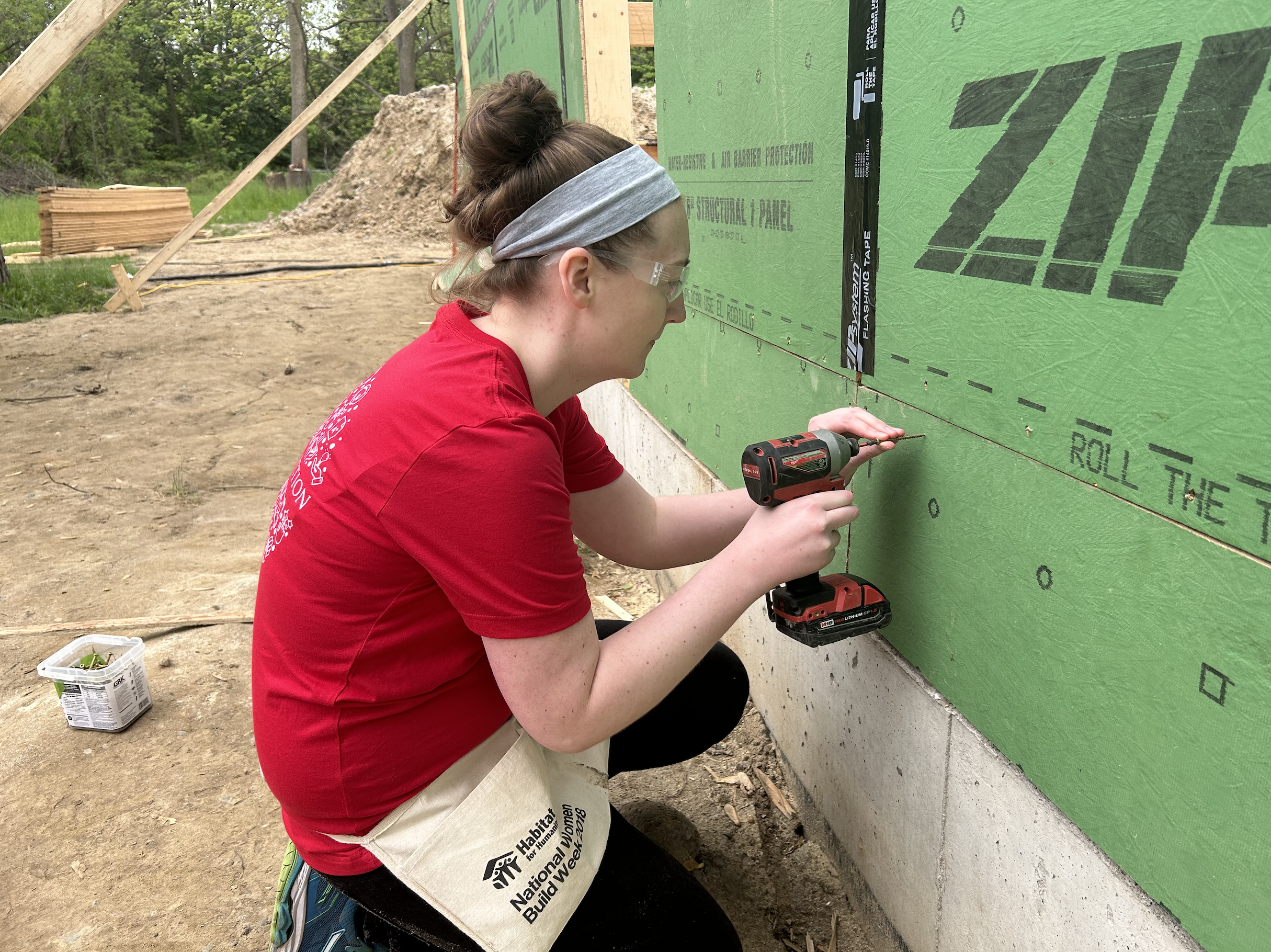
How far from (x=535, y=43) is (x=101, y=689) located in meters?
4.25

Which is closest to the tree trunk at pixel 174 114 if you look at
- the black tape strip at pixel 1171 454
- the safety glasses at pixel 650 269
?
the safety glasses at pixel 650 269

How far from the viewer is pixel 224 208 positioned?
65.9ft

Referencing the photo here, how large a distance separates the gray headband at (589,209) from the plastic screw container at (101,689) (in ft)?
7.54

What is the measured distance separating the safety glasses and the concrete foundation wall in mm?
875

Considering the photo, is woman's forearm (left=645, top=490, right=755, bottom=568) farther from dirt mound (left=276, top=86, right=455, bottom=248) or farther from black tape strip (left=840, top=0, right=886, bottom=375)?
dirt mound (left=276, top=86, right=455, bottom=248)

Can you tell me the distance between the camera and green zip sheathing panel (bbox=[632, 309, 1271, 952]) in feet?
3.40

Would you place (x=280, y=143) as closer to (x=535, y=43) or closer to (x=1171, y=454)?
(x=535, y=43)

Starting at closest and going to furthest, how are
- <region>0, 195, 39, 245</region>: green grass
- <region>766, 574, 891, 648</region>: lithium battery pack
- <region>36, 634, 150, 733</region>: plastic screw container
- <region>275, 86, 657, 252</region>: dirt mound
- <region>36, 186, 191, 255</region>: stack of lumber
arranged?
<region>766, 574, 891, 648</region>: lithium battery pack
<region>36, 634, 150, 733</region>: plastic screw container
<region>36, 186, 191, 255</region>: stack of lumber
<region>0, 195, 39, 245</region>: green grass
<region>275, 86, 657, 252</region>: dirt mound

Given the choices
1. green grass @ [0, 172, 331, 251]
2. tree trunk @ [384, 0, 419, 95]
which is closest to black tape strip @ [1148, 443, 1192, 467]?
green grass @ [0, 172, 331, 251]

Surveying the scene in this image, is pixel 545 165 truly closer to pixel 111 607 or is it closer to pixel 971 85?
pixel 971 85

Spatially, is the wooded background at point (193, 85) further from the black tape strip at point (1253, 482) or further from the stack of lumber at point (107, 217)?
the black tape strip at point (1253, 482)

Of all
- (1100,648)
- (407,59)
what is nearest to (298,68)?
(407,59)

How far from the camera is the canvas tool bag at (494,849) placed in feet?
5.16

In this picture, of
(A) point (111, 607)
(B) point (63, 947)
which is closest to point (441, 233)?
(A) point (111, 607)
